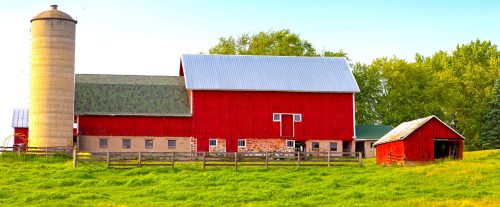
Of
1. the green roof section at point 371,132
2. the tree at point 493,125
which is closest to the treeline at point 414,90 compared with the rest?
the tree at point 493,125

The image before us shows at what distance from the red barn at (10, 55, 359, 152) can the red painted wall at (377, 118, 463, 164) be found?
10.6 m

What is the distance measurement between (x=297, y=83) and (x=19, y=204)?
27341mm

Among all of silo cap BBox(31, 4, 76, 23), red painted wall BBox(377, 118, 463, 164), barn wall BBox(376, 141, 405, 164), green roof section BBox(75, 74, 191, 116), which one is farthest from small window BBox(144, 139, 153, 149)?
red painted wall BBox(377, 118, 463, 164)

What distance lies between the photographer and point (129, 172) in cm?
3669

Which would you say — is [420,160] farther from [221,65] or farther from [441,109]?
[441,109]

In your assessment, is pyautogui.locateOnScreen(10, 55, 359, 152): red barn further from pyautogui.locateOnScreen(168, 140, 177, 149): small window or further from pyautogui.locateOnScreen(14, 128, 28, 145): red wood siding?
pyautogui.locateOnScreen(14, 128, 28, 145): red wood siding

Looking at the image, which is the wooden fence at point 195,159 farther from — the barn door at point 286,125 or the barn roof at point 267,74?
the barn roof at point 267,74

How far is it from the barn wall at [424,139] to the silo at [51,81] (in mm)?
19477

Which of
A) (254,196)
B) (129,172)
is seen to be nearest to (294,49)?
(129,172)

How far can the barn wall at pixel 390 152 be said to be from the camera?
4084 centimetres

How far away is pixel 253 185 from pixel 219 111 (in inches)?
772

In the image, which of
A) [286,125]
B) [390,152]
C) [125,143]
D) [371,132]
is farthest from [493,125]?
[125,143]

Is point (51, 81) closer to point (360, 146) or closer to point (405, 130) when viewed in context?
point (405, 130)

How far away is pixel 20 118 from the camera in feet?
167
